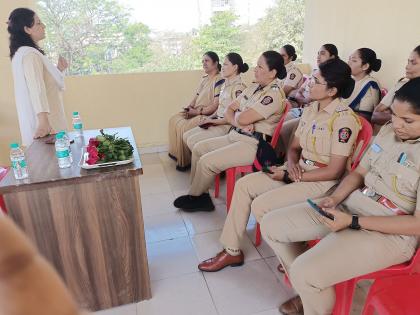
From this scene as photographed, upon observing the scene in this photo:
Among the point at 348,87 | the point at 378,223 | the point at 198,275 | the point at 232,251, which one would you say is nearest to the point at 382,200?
the point at 378,223

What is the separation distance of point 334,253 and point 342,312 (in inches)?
11.4

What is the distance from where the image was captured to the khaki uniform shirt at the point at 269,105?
221 cm

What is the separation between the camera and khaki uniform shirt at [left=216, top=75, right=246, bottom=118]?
2879 mm

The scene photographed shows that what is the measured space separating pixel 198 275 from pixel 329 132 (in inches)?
41.7

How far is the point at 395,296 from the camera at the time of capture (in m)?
1.03

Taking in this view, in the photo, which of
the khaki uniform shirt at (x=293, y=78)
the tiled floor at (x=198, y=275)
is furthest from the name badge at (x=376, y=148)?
the khaki uniform shirt at (x=293, y=78)

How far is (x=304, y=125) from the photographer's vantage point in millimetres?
1847

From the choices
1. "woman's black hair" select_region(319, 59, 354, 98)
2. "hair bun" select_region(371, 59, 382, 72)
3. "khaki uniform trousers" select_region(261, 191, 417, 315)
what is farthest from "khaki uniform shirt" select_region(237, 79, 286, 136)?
"hair bun" select_region(371, 59, 382, 72)

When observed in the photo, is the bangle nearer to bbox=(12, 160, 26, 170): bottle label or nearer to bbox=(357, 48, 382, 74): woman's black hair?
bbox=(12, 160, 26, 170): bottle label

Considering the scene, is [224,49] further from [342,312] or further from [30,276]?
[30,276]

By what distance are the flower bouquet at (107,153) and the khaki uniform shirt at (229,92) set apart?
4.97 feet

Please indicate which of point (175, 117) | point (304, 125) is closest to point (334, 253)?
point (304, 125)

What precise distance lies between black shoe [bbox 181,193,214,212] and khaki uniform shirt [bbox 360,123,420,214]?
1.35m

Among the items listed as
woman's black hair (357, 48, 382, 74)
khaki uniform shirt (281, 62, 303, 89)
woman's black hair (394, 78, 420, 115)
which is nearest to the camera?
woman's black hair (394, 78, 420, 115)
